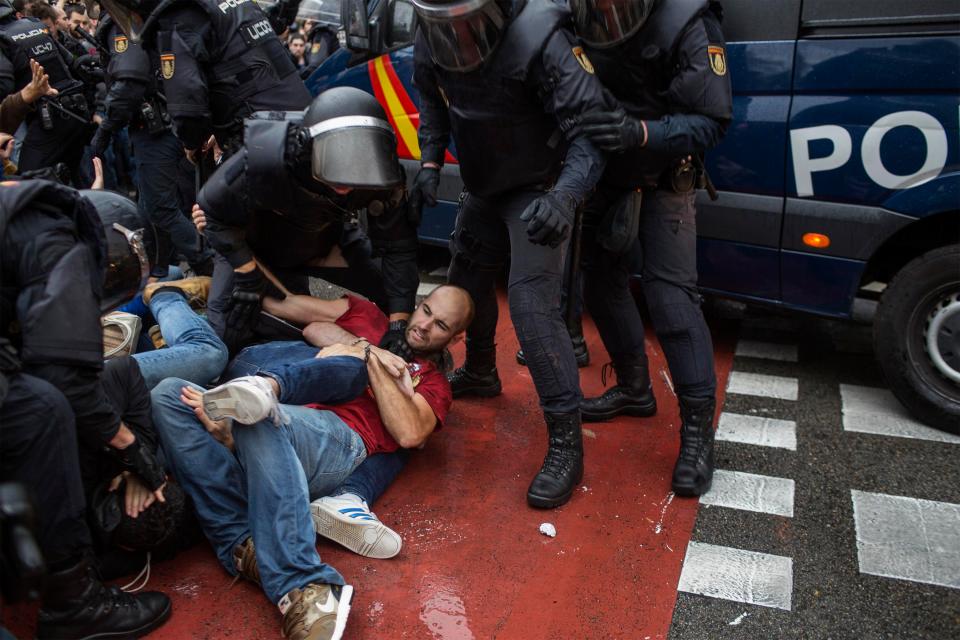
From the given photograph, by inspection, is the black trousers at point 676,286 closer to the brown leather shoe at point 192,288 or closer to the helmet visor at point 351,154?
the helmet visor at point 351,154

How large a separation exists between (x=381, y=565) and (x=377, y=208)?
1.39 meters

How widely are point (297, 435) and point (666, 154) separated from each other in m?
1.62

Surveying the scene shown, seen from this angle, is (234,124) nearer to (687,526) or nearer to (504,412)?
(504,412)

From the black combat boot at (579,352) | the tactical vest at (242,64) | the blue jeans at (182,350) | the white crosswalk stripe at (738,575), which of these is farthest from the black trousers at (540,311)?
the tactical vest at (242,64)

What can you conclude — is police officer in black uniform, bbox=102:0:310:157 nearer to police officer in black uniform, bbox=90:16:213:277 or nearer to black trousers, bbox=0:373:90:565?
police officer in black uniform, bbox=90:16:213:277

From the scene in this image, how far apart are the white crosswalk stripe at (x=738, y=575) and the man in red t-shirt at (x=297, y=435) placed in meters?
1.05

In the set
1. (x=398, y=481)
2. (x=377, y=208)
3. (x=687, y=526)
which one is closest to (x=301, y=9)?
(x=377, y=208)

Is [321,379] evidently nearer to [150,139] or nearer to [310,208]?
[310,208]

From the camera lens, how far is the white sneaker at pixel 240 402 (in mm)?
2414

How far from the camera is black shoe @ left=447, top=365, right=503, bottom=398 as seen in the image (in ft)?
13.4

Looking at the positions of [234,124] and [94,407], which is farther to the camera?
[234,124]

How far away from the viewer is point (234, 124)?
4.77m

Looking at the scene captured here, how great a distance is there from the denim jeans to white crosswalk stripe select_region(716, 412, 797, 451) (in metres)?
1.43

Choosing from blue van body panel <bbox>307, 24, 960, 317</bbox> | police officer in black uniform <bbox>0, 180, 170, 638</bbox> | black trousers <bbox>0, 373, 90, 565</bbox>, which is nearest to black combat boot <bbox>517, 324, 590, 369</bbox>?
blue van body panel <bbox>307, 24, 960, 317</bbox>
